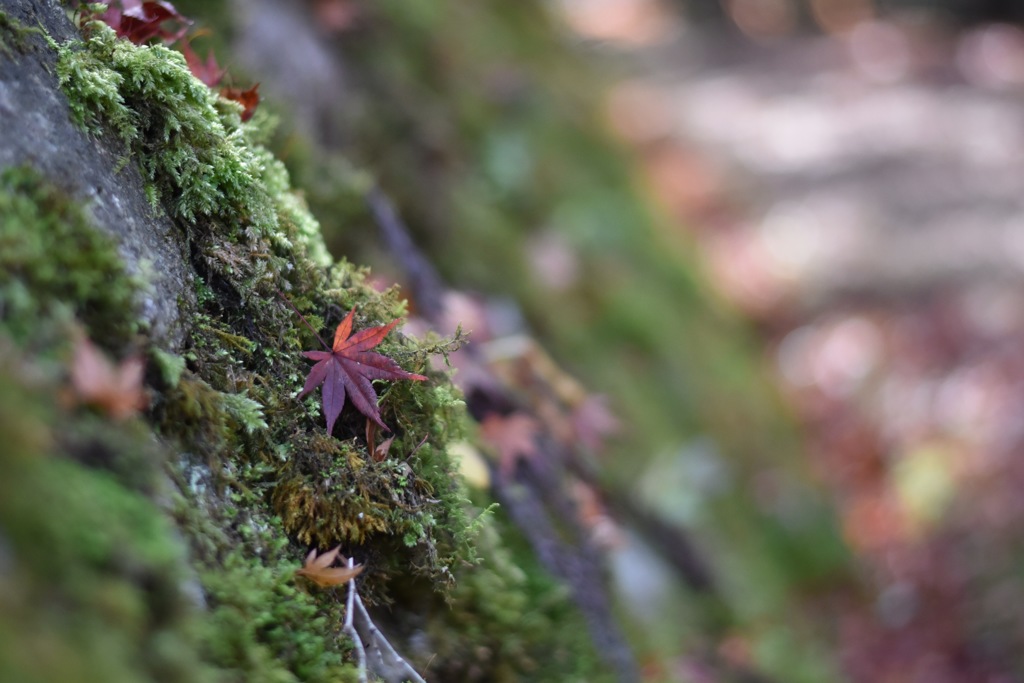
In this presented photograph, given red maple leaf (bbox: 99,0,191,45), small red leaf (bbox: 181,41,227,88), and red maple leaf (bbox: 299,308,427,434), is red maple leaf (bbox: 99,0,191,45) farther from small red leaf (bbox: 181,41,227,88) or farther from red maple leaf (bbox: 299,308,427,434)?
red maple leaf (bbox: 299,308,427,434)

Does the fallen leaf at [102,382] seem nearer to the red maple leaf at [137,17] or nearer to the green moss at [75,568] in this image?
the green moss at [75,568]

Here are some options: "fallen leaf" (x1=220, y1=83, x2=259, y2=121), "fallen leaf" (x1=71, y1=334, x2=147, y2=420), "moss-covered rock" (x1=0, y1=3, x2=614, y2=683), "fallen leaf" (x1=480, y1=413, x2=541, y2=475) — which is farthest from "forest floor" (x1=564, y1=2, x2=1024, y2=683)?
"fallen leaf" (x1=71, y1=334, x2=147, y2=420)

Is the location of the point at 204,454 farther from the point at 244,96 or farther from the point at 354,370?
the point at 244,96

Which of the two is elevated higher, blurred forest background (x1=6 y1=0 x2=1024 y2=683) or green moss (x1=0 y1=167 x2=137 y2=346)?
blurred forest background (x1=6 y1=0 x2=1024 y2=683)

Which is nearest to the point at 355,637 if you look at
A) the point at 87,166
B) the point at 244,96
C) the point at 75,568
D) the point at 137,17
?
the point at 75,568

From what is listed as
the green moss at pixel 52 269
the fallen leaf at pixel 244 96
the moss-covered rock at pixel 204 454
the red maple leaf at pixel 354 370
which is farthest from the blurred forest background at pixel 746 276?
the green moss at pixel 52 269

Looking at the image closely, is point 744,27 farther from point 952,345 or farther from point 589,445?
point 589,445
